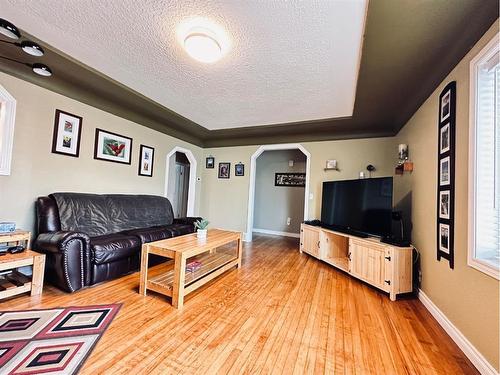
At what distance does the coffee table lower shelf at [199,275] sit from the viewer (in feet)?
6.95

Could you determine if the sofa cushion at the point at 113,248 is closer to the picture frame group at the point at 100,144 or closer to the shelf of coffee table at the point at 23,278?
the shelf of coffee table at the point at 23,278

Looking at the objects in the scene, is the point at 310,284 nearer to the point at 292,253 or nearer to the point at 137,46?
the point at 292,253

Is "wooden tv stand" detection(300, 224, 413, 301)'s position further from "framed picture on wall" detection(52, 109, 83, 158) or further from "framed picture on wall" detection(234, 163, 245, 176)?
"framed picture on wall" detection(52, 109, 83, 158)

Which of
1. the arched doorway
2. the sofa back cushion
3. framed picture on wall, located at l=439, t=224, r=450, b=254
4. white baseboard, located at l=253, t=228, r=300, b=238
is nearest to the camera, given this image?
framed picture on wall, located at l=439, t=224, r=450, b=254

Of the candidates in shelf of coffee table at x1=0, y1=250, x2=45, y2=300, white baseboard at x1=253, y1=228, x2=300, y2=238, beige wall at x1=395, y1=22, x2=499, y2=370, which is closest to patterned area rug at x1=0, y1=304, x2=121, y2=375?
shelf of coffee table at x1=0, y1=250, x2=45, y2=300

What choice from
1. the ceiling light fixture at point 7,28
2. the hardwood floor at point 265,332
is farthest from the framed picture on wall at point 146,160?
the ceiling light fixture at point 7,28

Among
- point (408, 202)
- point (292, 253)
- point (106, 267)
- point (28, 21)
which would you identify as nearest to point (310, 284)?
point (292, 253)

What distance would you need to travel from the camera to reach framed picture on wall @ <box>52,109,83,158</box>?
278 cm

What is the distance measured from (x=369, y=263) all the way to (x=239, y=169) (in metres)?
3.38

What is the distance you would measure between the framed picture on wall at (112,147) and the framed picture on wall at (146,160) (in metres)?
0.24

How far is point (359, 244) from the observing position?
2.76m

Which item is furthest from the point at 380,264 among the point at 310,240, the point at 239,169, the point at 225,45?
the point at 239,169

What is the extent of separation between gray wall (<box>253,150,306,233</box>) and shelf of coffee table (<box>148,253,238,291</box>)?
3.05 metres

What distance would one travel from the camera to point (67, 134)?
290 cm
